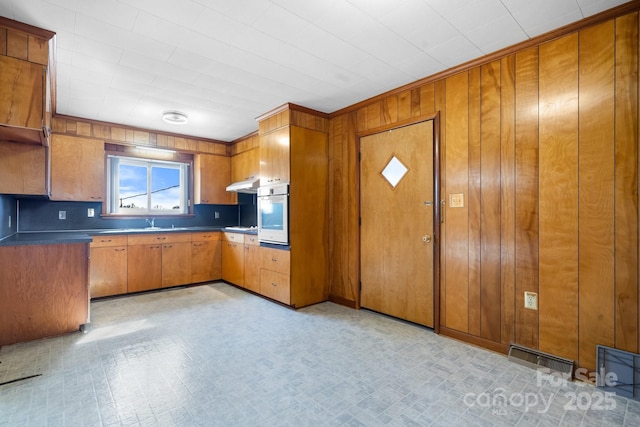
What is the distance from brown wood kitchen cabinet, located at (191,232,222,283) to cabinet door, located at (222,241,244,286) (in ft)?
0.34

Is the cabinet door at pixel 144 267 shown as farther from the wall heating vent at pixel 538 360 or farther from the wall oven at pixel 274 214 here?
the wall heating vent at pixel 538 360

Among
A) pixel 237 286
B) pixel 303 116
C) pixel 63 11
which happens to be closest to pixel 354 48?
pixel 303 116

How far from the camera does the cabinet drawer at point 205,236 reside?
4954 millimetres

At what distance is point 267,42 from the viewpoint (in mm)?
2365

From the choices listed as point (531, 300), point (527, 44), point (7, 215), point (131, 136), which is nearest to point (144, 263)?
point (7, 215)

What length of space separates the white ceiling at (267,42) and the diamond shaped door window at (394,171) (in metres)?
0.81

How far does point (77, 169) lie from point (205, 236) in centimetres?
198

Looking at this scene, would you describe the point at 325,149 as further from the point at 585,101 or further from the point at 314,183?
the point at 585,101

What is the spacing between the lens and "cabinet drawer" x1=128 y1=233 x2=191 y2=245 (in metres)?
A: 4.39

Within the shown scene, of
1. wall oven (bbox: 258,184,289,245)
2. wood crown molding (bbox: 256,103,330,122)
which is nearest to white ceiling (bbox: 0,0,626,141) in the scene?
wood crown molding (bbox: 256,103,330,122)

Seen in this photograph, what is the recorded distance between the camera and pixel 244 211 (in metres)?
5.98

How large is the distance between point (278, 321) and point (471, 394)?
196 cm

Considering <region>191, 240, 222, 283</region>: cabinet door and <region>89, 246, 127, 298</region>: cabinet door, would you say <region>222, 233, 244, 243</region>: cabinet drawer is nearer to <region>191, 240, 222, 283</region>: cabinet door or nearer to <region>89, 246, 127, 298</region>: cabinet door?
<region>191, 240, 222, 283</region>: cabinet door

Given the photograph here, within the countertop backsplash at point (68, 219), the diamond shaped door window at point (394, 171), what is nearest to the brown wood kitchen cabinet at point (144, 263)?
the countertop backsplash at point (68, 219)
